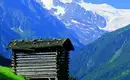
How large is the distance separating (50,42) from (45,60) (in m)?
2.52

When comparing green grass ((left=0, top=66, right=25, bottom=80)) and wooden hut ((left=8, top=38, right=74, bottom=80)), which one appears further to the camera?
wooden hut ((left=8, top=38, right=74, bottom=80))

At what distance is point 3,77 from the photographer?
53.2 metres

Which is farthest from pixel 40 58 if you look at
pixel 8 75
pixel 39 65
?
pixel 8 75

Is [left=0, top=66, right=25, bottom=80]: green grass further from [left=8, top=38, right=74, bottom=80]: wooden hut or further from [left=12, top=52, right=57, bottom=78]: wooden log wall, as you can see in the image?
[left=12, top=52, right=57, bottom=78]: wooden log wall

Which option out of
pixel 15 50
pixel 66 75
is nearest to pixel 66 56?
pixel 66 75

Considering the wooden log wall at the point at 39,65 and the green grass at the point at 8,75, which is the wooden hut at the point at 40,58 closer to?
the wooden log wall at the point at 39,65

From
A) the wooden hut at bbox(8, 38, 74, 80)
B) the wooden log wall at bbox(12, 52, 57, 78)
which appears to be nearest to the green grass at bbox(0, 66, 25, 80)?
the wooden hut at bbox(8, 38, 74, 80)

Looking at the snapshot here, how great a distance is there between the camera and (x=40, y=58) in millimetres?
57594

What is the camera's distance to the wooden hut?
5744 centimetres

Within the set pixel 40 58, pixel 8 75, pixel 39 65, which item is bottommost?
pixel 8 75

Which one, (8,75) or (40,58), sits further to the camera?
(40,58)

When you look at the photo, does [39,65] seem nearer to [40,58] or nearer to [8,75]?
[40,58]

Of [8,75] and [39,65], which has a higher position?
[39,65]

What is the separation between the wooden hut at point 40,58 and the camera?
57.4 m
